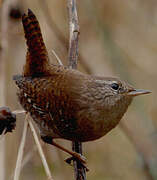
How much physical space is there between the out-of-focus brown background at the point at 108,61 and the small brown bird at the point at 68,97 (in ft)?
2.28

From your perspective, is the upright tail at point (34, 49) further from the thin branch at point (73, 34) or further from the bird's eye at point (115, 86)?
the bird's eye at point (115, 86)

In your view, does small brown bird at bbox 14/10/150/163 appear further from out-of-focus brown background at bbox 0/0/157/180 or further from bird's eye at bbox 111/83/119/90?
out-of-focus brown background at bbox 0/0/157/180

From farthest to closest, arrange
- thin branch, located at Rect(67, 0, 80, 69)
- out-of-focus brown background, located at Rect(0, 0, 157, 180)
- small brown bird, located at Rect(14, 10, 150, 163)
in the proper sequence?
out-of-focus brown background, located at Rect(0, 0, 157, 180)
thin branch, located at Rect(67, 0, 80, 69)
small brown bird, located at Rect(14, 10, 150, 163)

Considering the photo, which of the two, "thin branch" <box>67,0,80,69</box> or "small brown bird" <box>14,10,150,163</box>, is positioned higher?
"thin branch" <box>67,0,80,69</box>

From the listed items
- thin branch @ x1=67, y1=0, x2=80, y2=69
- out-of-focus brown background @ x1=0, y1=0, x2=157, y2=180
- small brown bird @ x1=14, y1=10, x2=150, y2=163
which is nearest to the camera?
small brown bird @ x1=14, y1=10, x2=150, y2=163

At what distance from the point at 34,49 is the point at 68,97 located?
415mm

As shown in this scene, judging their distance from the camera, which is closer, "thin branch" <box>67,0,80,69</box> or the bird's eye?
the bird's eye

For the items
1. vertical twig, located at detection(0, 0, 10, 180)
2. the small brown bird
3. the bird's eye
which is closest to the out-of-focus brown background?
vertical twig, located at detection(0, 0, 10, 180)

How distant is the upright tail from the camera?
2766 millimetres

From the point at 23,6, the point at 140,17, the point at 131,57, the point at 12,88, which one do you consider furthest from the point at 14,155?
the point at 140,17

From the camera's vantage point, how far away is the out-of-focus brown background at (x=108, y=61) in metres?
3.77

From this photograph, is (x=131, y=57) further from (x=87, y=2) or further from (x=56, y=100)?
(x=56, y=100)

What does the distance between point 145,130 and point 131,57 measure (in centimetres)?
118

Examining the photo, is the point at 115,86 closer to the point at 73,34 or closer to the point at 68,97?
the point at 68,97
